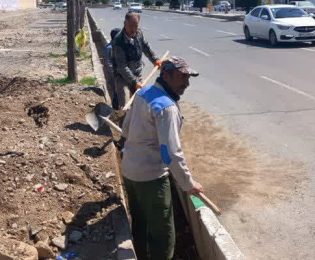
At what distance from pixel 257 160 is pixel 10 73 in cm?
859

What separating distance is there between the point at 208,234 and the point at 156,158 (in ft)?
3.12

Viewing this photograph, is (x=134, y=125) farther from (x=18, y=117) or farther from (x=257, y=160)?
(x=18, y=117)

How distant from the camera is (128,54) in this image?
8102 mm

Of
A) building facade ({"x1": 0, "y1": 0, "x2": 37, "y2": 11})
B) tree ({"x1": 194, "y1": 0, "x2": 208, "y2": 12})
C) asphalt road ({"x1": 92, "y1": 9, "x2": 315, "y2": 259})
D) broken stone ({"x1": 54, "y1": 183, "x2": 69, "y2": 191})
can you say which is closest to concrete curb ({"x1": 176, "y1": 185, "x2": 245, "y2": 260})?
asphalt road ({"x1": 92, "y1": 9, "x2": 315, "y2": 259})

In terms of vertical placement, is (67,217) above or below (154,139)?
below

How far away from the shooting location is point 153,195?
4410 mm

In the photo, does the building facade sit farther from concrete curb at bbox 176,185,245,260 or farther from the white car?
concrete curb at bbox 176,185,245,260

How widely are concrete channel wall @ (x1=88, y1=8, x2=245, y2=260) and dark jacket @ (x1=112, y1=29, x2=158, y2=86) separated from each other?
7.91 ft

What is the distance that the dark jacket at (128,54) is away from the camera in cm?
785

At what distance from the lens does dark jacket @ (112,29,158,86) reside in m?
7.85

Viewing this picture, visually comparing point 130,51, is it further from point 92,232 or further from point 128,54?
point 92,232

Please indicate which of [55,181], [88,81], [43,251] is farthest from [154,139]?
[88,81]

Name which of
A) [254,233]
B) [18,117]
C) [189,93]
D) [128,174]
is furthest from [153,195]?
[189,93]

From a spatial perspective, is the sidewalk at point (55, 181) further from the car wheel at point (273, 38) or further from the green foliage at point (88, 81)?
the car wheel at point (273, 38)
